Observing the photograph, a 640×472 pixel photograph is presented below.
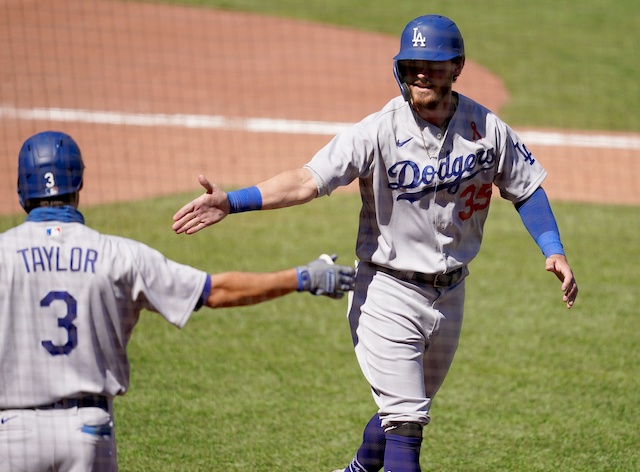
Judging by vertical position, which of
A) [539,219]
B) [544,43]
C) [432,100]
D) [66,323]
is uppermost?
[544,43]

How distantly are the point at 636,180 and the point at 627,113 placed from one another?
11.8 ft

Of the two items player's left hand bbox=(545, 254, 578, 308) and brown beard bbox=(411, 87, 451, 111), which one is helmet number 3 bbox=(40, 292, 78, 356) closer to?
brown beard bbox=(411, 87, 451, 111)

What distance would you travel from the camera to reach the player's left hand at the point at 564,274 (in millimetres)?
4199

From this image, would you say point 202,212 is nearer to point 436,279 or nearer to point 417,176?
point 417,176

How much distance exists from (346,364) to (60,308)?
364 centimetres

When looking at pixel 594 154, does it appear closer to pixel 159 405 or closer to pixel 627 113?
pixel 627 113

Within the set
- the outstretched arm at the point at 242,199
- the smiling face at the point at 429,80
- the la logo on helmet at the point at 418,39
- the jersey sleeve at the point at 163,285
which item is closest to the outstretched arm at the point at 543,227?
the smiling face at the point at 429,80

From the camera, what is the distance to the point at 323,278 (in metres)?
3.88

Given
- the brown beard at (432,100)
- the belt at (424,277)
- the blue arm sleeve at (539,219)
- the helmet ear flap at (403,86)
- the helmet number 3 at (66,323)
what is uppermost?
the helmet ear flap at (403,86)

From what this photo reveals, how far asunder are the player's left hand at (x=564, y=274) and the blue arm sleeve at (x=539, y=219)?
6.2 inches

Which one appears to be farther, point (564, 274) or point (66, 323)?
point (564, 274)

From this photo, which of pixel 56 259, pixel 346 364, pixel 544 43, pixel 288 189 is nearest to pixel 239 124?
pixel 346 364

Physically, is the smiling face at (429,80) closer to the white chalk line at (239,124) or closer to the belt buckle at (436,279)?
the belt buckle at (436,279)

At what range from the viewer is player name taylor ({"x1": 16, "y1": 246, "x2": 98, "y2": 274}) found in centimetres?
347
